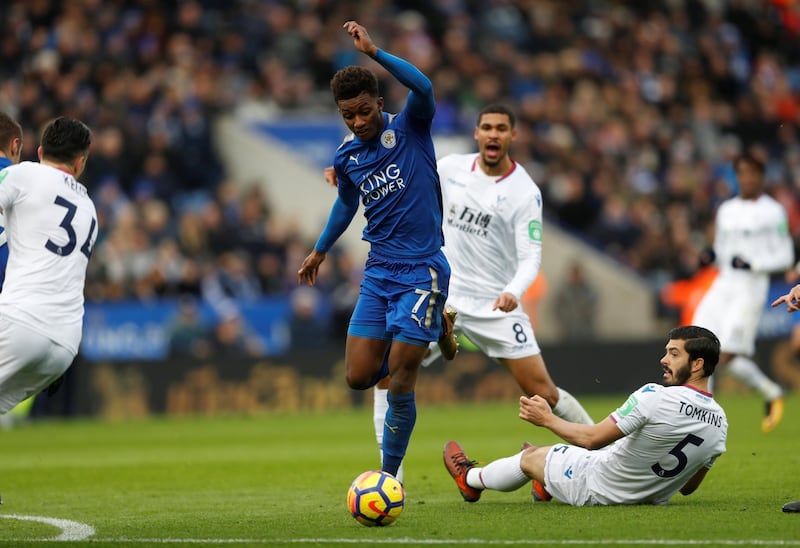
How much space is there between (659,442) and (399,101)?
1767cm

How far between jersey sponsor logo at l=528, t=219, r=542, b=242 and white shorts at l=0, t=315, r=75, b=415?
146 inches

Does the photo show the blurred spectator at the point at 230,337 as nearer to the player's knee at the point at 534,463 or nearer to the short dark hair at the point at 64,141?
the player's knee at the point at 534,463

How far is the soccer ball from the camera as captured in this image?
7508mm

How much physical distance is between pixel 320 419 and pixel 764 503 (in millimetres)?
11022

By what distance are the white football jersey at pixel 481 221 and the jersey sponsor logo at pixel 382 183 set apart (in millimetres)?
1799

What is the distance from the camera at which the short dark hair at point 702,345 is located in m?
7.76

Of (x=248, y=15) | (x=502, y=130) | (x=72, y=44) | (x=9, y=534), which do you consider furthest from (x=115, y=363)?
(x=9, y=534)

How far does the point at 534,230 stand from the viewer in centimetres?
977

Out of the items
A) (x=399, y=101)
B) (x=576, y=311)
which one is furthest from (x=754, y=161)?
(x=399, y=101)

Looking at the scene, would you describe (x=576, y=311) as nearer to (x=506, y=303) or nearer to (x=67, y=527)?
(x=506, y=303)

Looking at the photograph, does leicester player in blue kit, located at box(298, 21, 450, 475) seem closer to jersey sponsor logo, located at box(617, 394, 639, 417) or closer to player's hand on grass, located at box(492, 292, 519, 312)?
player's hand on grass, located at box(492, 292, 519, 312)

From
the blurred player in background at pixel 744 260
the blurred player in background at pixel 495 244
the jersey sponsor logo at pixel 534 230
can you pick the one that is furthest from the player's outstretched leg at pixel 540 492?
the blurred player in background at pixel 744 260

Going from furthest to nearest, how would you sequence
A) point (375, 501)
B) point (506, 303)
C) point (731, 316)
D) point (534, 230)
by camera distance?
point (731, 316)
point (534, 230)
point (506, 303)
point (375, 501)

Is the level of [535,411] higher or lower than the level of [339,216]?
lower
